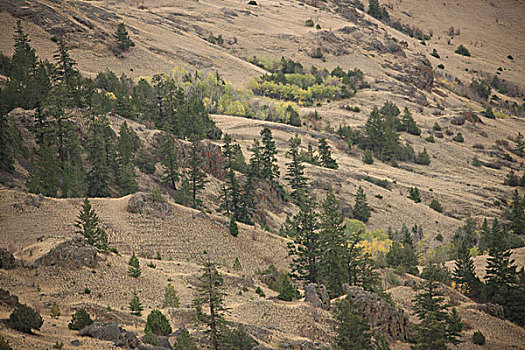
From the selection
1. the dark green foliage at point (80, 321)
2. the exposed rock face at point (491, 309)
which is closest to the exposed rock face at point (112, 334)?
the dark green foliage at point (80, 321)

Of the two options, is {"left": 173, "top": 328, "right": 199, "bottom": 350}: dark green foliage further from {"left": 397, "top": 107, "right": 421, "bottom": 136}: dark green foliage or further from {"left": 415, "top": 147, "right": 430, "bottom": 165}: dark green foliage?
{"left": 397, "top": 107, "right": 421, "bottom": 136}: dark green foliage

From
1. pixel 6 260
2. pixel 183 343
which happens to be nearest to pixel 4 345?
pixel 183 343

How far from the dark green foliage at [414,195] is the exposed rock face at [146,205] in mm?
50093

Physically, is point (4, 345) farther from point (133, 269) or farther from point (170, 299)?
point (133, 269)

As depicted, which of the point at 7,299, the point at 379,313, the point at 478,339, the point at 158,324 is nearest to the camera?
the point at 7,299

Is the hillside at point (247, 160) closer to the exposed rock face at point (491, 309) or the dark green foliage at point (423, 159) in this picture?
the exposed rock face at point (491, 309)

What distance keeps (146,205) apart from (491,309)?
33.5 m

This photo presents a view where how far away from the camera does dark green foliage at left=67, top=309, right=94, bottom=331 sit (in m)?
28.2

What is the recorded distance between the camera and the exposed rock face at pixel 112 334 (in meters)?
26.9

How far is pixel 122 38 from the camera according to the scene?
123062 mm

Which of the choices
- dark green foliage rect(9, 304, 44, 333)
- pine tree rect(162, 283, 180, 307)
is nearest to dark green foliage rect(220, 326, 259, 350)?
pine tree rect(162, 283, 180, 307)

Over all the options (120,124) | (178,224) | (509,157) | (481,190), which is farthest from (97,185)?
(509,157)

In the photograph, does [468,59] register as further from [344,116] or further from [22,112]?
[22,112]

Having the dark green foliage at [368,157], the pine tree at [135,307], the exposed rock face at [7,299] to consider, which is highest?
the exposed rock face at [7,299]
